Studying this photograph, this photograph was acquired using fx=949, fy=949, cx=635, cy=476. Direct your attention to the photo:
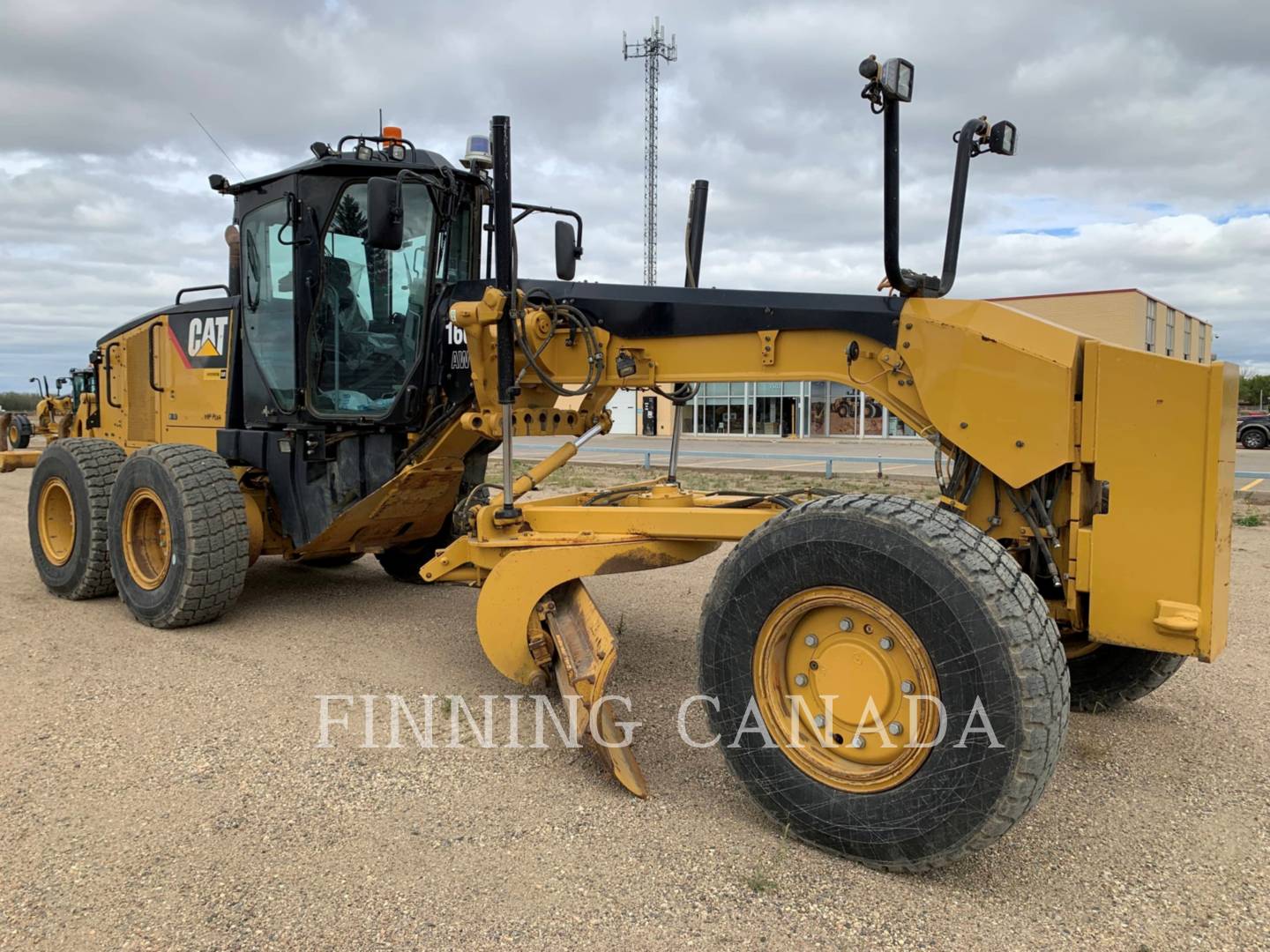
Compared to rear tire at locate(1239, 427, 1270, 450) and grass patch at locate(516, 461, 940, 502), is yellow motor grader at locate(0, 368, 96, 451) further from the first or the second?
rear tire at locate(1239, 427, 1270, 450)

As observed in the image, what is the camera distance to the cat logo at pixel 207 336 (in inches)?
253

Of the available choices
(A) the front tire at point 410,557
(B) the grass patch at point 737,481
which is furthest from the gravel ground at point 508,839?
(B) the grass patch at point 737,481

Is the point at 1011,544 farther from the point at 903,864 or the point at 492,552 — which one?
the point at 492,552

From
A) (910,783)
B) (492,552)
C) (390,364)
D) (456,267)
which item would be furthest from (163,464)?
(910,783)

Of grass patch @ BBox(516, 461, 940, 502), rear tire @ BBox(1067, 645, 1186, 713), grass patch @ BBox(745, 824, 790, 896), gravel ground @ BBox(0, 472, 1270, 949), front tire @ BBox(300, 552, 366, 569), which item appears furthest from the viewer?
grass patch @ BBox(516, 461, 940, 502)

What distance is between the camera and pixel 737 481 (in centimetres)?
1560

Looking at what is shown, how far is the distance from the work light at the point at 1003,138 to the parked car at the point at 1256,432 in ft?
96.0

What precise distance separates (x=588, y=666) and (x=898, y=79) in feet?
8.15

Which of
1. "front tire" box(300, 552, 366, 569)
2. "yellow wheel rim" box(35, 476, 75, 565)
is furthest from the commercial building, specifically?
"yellow wheel rim" box(35, 476, 75, 565)

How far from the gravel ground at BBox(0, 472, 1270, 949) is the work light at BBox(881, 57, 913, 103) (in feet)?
8.51

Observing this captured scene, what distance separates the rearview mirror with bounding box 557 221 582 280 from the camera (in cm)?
519

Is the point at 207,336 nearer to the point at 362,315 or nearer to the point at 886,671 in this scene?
the point at 362,315

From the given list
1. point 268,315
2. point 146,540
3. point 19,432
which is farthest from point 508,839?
point 19,432

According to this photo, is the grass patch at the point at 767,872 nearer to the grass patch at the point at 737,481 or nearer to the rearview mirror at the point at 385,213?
the rearview mirror at the point at 385,213
